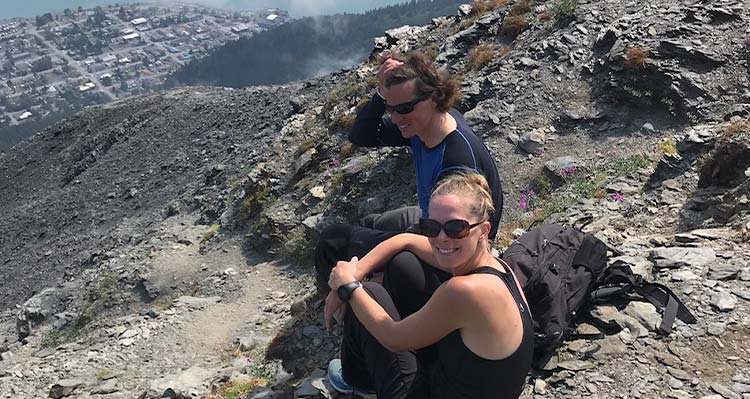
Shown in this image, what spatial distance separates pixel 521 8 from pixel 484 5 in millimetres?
3963

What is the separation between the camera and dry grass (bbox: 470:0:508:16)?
22.1 meters

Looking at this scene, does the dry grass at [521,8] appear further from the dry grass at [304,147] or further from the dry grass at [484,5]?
the dry grass at [304,147]

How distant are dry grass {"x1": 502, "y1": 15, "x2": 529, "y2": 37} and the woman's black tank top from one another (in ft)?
51.4

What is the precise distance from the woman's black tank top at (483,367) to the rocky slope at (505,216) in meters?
1.68

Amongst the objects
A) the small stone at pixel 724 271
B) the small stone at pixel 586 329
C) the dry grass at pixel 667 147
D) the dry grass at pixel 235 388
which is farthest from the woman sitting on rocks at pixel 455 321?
the dry grass at pixel 667 147

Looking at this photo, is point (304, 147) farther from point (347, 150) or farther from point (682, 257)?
point (682, 257)

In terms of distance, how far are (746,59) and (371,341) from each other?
40.3 ft

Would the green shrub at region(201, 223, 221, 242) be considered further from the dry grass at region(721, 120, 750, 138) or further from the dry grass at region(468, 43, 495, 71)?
the dry grass at region(721, 120, 750, 138)

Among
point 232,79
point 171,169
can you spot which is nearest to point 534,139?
point 171,169

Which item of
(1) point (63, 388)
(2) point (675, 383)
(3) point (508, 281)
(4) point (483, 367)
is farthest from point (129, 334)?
(2) point (675, 383)

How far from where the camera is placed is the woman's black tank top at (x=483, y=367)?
13.2 feet

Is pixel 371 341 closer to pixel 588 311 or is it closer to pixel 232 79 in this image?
pixel 588 311

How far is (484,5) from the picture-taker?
22.9 m

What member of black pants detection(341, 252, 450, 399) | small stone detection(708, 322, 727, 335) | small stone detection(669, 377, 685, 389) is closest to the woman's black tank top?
black pants detection(341, 252, 450, 399)
